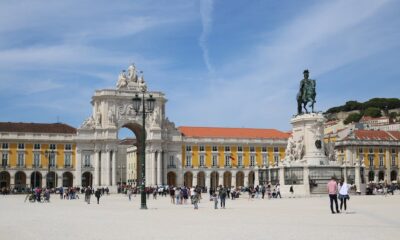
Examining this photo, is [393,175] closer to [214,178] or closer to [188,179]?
[214,178]

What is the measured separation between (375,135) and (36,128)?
5520 centimetres

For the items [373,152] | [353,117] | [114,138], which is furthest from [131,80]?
[353,117]

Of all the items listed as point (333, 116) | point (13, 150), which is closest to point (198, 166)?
point (13, 150)

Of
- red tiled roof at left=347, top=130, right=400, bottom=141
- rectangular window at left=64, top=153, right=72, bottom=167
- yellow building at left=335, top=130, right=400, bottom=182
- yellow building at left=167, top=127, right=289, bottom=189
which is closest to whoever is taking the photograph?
rectangular window at left=64, top=153, right=72, bottom=167

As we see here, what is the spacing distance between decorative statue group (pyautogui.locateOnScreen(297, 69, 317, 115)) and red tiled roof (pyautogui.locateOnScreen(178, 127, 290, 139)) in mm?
53446

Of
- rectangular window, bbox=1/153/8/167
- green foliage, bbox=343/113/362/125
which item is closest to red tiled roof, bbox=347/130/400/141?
green foliage, bbox=343/113/362/125

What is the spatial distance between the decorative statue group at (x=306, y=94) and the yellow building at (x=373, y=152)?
178ft

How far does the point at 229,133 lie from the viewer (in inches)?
3893

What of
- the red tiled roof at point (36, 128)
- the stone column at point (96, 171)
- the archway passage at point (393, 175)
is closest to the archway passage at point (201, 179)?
the stone column at point (96, 171)

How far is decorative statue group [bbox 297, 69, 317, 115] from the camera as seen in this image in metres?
41.9

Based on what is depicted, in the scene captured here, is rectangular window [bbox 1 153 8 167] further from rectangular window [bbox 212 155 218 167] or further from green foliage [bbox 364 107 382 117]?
green foliage [bbox 364 107 382 117]

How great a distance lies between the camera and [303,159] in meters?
40.9

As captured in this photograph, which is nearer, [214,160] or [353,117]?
[214,160]

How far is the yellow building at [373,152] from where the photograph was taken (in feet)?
312
